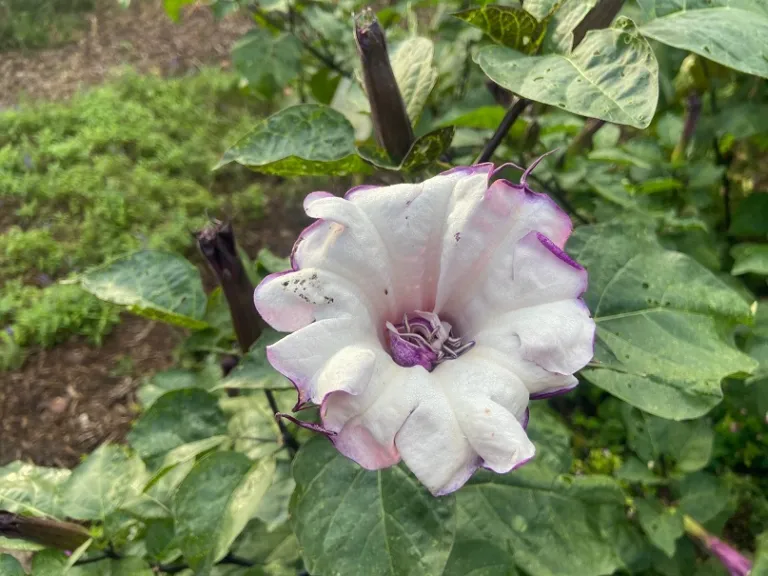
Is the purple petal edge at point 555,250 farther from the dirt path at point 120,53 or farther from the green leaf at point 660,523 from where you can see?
the dirt path at point 120,53

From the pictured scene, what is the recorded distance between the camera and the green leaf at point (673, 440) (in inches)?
54.7

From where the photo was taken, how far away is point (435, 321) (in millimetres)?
852

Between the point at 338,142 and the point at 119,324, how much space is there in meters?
2.44

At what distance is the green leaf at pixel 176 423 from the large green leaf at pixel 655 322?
624mm

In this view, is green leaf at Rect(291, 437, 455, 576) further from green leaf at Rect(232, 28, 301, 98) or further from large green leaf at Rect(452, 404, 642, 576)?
green leaf at Rect(232, 28, 301, 98)

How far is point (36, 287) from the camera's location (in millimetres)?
3258

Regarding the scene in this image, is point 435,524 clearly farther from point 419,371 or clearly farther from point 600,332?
point 600,332

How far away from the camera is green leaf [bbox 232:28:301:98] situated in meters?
1.96

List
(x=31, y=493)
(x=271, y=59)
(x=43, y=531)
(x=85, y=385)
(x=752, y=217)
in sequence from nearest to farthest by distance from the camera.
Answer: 1. (x=43, y=531)
2. (x=31, y=493)
3. (x=752, y=217)
4. (x=271, y=59)
5. (x=85, y=385)

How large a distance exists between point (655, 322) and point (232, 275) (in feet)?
2.01

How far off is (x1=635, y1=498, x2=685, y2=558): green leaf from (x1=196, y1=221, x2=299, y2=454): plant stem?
848 mm

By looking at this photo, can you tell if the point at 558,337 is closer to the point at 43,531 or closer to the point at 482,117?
the point at 482,117

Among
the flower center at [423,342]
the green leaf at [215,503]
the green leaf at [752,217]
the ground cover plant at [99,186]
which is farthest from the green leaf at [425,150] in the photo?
the ground cover plant at [99,186]

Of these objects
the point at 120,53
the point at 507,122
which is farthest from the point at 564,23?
the point at 120,53
